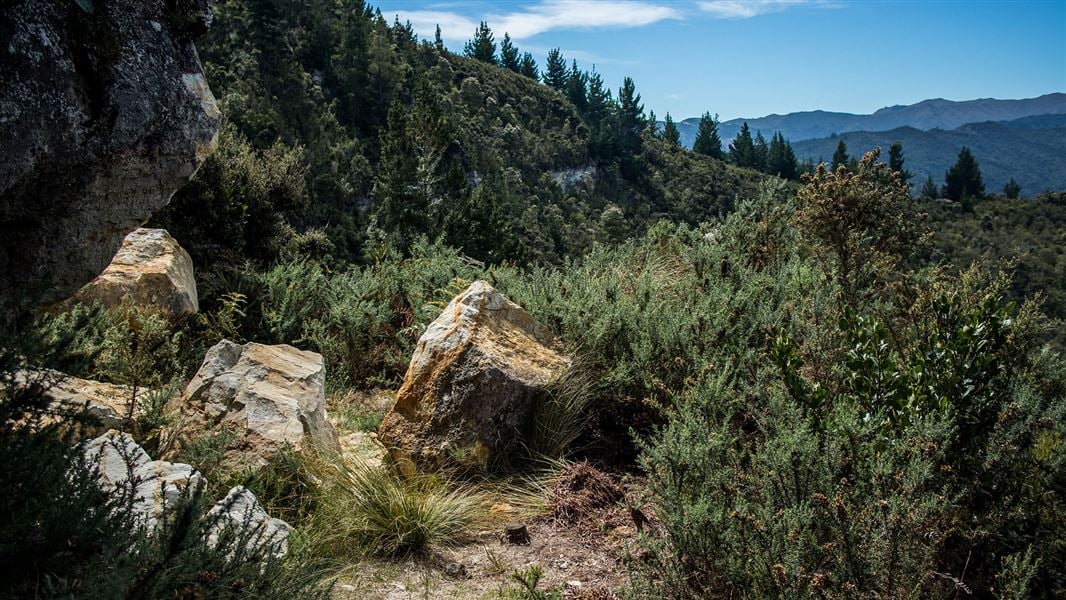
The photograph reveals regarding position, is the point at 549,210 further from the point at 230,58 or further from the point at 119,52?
the point at 119,52

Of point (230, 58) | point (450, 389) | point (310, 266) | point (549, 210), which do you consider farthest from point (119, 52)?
point (549, 210)

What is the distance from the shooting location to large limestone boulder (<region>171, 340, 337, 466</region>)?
3.84m

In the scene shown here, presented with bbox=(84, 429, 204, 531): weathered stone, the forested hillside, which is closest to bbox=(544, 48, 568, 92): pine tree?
the forested hillside

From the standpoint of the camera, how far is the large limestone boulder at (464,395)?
13.8 ft

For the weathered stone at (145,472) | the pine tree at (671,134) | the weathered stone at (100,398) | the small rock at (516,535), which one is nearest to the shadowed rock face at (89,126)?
the weathered stone at (145,472)

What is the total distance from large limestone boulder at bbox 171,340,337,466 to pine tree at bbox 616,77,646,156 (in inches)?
3360

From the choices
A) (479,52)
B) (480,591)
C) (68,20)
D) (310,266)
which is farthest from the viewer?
(479,52)

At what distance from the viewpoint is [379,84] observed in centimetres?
5959

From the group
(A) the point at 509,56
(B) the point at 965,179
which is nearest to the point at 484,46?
(A) the point at 509,56

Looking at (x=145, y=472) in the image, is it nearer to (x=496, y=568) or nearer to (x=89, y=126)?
(x=89, y=126)

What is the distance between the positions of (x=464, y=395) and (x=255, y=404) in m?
1.30

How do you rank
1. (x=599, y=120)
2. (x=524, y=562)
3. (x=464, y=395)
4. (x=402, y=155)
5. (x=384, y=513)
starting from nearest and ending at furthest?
1. (x=524, y=562)
2. (x=384, y=513)
3. (x=464, y=395)
4. (x=402, y=155)
5. (x=599, y=120)

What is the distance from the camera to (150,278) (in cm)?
534

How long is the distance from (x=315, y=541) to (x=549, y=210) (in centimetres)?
5700
